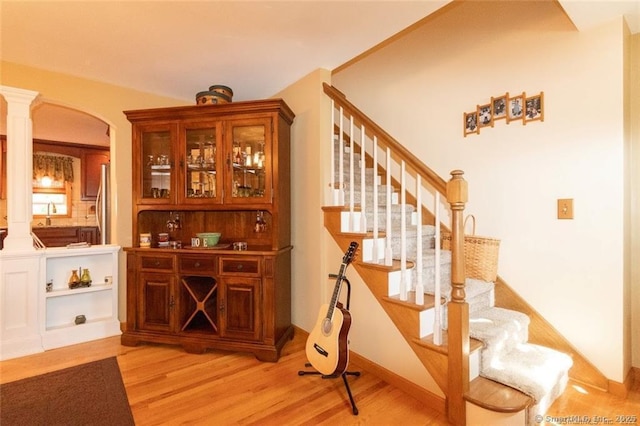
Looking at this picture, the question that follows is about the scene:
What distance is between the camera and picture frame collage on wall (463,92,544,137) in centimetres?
218

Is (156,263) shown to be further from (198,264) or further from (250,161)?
(250,161)

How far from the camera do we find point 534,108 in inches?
86.0

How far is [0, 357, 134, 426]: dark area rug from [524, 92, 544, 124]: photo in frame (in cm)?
327

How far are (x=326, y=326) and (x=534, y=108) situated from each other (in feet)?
7.11

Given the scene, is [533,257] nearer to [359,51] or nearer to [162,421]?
[359,51]

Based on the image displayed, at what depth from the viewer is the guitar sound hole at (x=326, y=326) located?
1.89 metres

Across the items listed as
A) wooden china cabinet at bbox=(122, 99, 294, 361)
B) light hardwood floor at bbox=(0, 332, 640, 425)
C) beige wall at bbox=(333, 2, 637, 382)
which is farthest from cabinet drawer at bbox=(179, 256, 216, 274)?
beige wall at bbox=(333, 2, 637, 382)

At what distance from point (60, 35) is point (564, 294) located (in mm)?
4034

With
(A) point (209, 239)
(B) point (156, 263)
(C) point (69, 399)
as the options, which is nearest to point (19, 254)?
(B) point (156, 263)

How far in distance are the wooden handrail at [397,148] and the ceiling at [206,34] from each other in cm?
36

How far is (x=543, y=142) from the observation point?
2.15 metres

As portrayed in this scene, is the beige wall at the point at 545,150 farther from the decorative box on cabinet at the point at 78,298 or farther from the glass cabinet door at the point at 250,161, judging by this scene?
the decorative box on cabinet at the point at 78,298

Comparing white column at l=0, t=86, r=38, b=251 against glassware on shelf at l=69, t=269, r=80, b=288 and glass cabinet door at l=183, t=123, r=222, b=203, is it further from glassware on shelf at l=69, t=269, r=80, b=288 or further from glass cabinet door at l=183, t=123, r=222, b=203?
glass cabinet door at l=183, t=123, r=222, b=203

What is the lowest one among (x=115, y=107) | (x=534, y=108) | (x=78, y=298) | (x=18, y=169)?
(x=78, y=298)
